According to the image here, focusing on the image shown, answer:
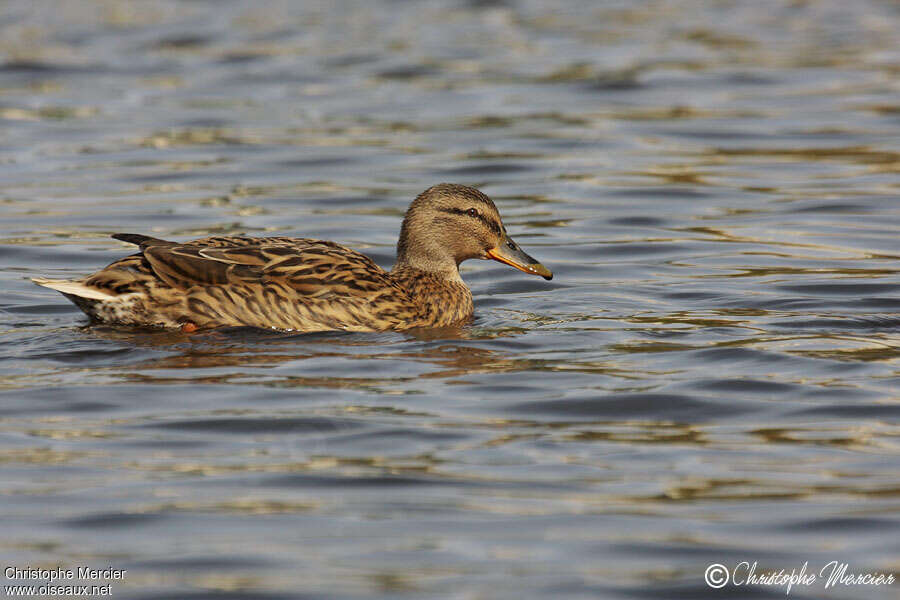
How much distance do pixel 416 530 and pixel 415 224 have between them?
15.5 ft

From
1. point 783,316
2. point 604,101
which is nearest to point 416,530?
point 783,316

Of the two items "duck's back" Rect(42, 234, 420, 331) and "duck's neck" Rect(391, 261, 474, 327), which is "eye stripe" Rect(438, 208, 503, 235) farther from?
"duck's back" Rect(42, 234, 420, 331)

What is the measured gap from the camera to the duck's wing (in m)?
9.92

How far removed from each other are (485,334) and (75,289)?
2.52m

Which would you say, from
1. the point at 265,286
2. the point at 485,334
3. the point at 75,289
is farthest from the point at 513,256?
the point at 75,289

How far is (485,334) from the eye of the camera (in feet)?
33.3

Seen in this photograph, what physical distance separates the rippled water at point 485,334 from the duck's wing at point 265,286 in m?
0.23

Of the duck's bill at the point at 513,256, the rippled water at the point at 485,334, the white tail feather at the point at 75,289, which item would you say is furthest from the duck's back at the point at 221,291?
the duck's bill at the point at 513,256

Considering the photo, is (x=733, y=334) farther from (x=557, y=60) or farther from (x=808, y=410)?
(x=557, y=60)

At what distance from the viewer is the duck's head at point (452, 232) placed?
1087 cm

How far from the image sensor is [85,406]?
8148 millimetres

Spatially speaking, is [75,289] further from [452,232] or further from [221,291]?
[452,232]

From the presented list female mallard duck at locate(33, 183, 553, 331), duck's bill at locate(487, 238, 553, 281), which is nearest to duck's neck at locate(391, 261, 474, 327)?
female mallard duck at locate(33, 183, 553, 331)

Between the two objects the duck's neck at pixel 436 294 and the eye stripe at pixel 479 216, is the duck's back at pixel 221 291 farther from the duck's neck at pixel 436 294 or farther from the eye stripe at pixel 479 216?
the eye stripe at pixel 479 216
